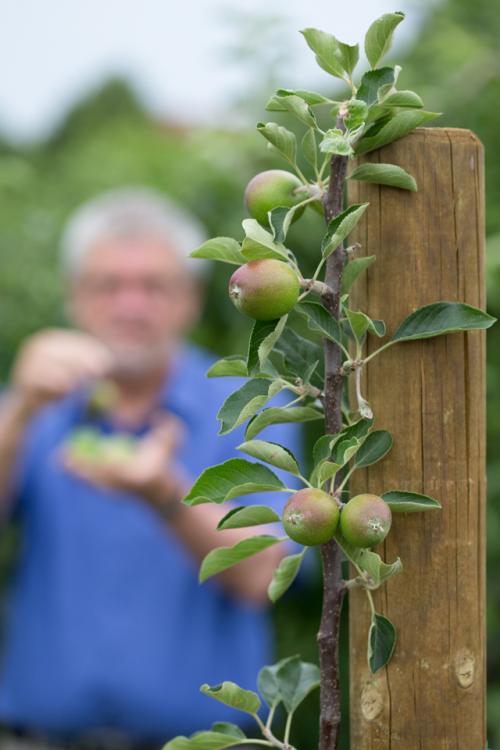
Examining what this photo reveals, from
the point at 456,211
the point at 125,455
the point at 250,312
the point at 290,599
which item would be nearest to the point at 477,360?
the point at 456,211

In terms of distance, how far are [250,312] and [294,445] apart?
1.96 metres

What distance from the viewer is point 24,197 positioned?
477 cm

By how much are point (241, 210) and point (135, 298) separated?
0.76 m

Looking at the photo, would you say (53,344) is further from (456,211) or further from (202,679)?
(456,211)

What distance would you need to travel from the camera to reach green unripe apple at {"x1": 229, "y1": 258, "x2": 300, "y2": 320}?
88 cm

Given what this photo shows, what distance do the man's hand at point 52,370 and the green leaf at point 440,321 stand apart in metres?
1.76

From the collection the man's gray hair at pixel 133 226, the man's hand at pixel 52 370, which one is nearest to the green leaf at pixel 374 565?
the man's hand at pixel 52 370

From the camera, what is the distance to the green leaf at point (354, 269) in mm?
953

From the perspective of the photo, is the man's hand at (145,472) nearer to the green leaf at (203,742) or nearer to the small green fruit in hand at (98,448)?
the small green fruit in hand at (98,448)

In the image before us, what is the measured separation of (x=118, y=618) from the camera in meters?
2.60

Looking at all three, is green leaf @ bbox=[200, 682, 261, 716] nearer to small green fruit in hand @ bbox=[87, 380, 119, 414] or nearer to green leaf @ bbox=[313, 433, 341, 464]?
green leaf @ bbox=[313, 433, 341, 464]

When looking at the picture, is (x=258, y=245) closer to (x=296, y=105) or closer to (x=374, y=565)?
(x=296, y=105)

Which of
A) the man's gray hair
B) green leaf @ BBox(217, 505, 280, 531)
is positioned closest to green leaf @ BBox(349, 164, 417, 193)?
green leaf @ BBox(217, 505, 280, 531)

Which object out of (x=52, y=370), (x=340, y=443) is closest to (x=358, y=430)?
(x=340, y=443)
